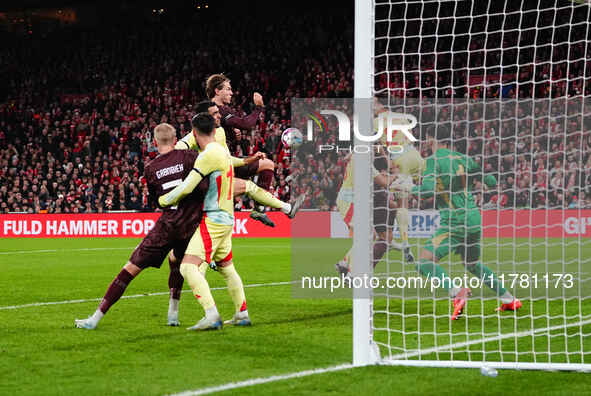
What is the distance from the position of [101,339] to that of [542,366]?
11.5 feet

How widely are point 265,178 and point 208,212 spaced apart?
353 centimetres

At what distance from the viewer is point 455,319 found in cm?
759

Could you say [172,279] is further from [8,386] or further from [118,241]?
[118,241]

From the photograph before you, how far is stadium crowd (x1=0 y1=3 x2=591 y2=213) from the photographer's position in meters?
22.6

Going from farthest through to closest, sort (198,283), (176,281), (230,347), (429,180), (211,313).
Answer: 1. (429,180)
2. (176,281)
3. (211,313)
4. (198,283)
5. (230,347)

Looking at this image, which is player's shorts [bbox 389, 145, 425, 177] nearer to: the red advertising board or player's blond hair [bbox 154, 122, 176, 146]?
player's blond hair [bbox 154, 122, 176, 146]

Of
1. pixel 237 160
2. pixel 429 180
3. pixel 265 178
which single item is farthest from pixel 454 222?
pixel 265 178

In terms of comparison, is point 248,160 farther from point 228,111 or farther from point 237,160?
point 228,111

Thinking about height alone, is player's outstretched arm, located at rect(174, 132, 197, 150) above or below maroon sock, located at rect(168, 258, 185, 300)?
above

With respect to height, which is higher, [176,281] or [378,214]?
[378,214]

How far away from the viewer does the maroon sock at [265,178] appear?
34.4 ft

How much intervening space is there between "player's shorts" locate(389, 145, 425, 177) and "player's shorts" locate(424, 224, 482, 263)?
38.8 inches

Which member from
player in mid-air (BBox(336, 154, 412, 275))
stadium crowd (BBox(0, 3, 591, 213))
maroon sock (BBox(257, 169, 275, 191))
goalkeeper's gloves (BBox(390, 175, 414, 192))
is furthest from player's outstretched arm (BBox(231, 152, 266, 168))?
stadium crowd (BBox(0, 3, 591, 213))

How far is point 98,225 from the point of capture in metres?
22.8
